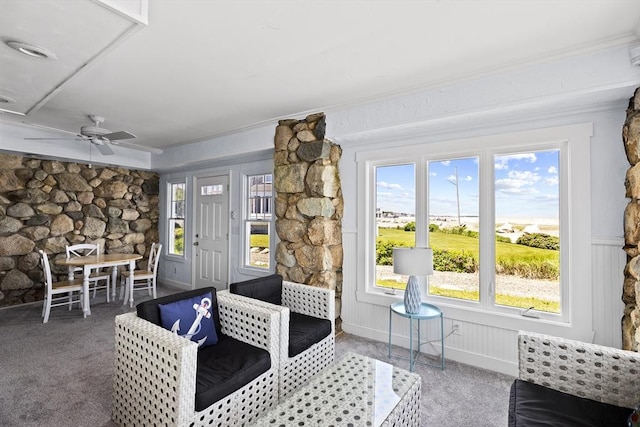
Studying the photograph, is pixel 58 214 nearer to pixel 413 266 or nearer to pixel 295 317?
pixel 295 317

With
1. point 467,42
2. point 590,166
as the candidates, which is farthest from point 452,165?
point 467,42

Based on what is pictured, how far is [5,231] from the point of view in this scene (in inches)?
172

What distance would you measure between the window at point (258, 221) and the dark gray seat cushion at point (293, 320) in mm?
1795

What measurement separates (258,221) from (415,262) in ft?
8.88

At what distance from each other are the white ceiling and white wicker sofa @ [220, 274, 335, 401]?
1.80 metres

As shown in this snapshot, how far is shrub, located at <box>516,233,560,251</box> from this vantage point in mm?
2631

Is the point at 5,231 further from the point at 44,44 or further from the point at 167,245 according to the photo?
the point at 44,44

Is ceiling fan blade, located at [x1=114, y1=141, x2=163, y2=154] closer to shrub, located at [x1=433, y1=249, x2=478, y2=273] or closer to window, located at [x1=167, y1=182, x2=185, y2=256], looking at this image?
window, located at [x1=167, y1=182, x2=185, y2=256]

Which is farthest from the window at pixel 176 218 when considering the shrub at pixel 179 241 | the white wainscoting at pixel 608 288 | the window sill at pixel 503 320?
the white wainscoting at pixel 608 288

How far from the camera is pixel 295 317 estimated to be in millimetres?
2641

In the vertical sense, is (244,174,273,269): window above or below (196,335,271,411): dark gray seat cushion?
above

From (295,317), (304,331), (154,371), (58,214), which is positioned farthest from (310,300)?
(58,214)

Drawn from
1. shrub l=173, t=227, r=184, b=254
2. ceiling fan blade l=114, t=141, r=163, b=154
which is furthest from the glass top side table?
ceiling fan blade l=114, t=141, r=163, b=154

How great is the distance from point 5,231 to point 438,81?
5974 mm
